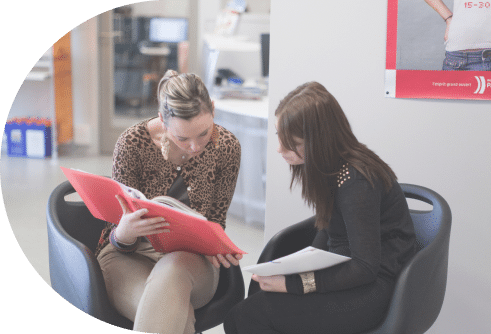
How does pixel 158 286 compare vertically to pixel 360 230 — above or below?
below

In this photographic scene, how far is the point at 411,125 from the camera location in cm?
211

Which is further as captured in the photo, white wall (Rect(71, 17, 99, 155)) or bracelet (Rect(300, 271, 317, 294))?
white wall (Rect(71, 17, 99, 155))

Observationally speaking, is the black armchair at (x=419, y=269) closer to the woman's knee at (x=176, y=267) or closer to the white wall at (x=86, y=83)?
the woman's knee at (x=176, y=267)

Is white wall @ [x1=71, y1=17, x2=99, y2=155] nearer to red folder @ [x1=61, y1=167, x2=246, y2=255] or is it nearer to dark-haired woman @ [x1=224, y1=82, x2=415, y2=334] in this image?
red folder @ [x1=61, y1=167, x2=246, y2=255]

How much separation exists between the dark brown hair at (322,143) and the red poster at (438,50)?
68cm

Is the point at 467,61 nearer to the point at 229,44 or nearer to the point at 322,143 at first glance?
the point at 322,143

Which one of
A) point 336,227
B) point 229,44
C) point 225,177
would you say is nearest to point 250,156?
point 229,44

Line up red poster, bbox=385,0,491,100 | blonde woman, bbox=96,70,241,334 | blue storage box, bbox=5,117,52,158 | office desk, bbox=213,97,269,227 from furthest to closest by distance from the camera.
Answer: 1. blue storage box, bbox=5,117,52,158
2. office desk, bbox=213,97,269,227
3. red poster, bbox=385,0,491,100
4. blonde woman, bbox=96,70,241,334

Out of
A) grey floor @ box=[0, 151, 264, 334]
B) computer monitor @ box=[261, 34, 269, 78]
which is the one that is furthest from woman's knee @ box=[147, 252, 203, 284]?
computer monitor @ box=[261, 34, 269, 78]

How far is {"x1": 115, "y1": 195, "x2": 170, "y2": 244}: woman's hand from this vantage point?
1.51m

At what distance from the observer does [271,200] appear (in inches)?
95.7

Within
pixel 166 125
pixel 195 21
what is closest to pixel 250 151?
pixel 166 125

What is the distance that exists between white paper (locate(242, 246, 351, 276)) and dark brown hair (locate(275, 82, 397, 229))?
0.46 ft

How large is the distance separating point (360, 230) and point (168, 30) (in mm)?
5705
